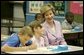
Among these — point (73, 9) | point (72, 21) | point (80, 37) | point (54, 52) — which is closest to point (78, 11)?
point (73, 9)

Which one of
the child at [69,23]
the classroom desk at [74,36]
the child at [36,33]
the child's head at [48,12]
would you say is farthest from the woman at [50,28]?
the child at [69,23]

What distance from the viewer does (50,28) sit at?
2.45 meters

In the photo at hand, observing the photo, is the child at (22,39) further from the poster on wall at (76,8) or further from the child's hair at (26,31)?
the poster on wall at (76,8)

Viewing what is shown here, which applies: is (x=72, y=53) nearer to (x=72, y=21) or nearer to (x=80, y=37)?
(x=80, y=37)

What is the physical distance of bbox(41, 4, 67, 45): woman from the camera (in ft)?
7.80

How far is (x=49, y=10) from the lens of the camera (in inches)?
93.4

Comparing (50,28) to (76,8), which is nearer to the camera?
(50,28)

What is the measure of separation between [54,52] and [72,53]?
0.59ft

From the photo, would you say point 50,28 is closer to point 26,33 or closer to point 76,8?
point 26,33

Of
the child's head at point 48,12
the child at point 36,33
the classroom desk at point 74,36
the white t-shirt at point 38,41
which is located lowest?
the classroom desk at point 74,36

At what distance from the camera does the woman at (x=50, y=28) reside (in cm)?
238

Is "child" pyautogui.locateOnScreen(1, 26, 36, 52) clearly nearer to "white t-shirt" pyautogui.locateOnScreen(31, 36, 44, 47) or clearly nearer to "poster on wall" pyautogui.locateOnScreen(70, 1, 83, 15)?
"white t-shirt" pyautogui.locateOnScreen(31, 36, 44, 47)


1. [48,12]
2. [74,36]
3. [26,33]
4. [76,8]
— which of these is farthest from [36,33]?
[76,8]

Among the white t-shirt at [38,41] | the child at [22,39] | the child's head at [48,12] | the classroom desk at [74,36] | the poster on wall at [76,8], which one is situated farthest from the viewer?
the poster on wall at [76,8]
